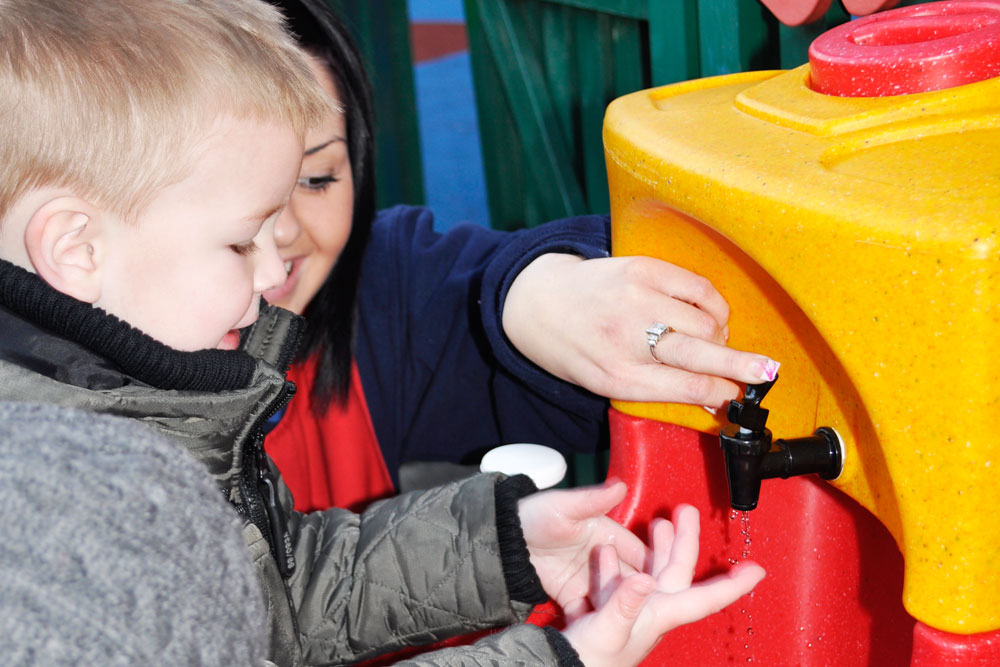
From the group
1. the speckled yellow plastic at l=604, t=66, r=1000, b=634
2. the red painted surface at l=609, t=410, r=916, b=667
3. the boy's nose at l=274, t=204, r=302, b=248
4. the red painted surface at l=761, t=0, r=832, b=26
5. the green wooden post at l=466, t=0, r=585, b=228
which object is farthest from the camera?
the green wooden post at l=466, t=0, r=585, b=228

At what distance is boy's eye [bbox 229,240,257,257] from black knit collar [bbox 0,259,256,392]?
0.08 m

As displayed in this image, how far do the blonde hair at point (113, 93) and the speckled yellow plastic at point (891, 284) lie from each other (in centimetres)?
32

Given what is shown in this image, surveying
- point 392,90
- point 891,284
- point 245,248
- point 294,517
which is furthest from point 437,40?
point 891,284

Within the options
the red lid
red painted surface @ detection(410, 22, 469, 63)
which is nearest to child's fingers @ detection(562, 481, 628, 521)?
the red lid

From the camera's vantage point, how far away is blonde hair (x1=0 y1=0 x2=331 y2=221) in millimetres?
687

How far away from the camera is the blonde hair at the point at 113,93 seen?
27.0 inches

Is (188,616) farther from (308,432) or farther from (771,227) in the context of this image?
(308,432)

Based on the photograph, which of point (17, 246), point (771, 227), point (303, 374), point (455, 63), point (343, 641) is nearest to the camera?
point (771, 227)

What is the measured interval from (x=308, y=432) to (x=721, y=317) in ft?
2.36

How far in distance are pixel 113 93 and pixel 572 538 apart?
0.50 metres

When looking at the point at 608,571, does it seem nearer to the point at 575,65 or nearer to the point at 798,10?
the point at 798,10

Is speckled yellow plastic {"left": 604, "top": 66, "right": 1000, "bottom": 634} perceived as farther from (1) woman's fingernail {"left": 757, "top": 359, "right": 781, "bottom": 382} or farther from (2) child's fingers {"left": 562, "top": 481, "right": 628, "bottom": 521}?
(2) child's fingers {"left": 562, "top": 481, "right": 628, "bottom": 521}

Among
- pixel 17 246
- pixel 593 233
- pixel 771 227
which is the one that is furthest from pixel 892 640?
pixel 17 246

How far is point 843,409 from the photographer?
2.09 ft
